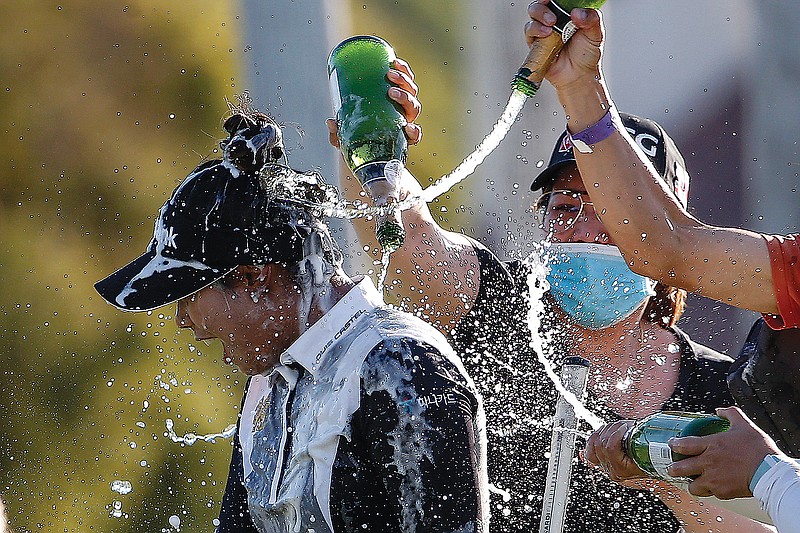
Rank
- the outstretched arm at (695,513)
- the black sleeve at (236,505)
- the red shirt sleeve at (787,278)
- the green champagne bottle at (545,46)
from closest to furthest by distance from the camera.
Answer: the green champagne bottle at (545,46) → the red shirt sleeve at (787,278) → the black sleeve at (236,505) → the outstretched arm at (695,513)

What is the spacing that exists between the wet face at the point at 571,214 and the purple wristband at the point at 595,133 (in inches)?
21.0

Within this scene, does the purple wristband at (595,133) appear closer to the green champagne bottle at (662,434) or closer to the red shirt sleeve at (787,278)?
the red shirt sleeve at (787,278)

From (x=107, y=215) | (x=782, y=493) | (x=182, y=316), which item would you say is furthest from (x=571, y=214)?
(x=107, y=215)

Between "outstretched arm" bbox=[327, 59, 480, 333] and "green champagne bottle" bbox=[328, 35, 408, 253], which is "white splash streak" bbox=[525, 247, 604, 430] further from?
"green champagne bottle" bbox=[328, 35, 408, 253]

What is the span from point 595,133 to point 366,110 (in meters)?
0.59

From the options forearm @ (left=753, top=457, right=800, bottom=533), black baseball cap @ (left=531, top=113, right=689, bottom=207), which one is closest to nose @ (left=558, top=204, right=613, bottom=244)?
black baseball cap @ (left=531, top=113, right=689, bottom=207)

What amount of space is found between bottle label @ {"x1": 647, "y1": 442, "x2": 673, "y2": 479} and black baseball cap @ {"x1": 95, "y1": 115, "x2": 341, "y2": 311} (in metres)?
0.76

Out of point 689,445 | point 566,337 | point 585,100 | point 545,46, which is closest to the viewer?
point 689,445

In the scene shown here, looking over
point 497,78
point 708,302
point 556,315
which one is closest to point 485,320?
point 556,315

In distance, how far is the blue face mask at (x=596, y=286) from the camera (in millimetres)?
2570

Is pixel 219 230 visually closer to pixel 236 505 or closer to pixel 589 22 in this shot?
pixel 236 505

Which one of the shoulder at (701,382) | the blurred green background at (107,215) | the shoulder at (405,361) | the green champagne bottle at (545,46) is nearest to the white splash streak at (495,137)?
the green champagne bottle at (545,46)

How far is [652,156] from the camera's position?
2.63m

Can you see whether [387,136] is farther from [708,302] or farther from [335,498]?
[708,302]
